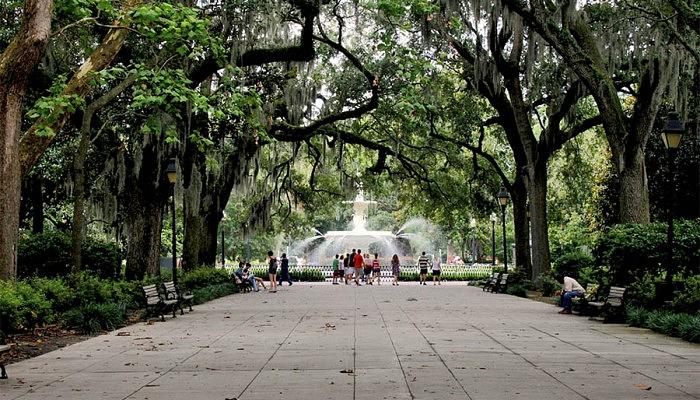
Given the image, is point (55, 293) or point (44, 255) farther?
point (44, 255)

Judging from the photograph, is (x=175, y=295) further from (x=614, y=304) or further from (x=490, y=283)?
(x=490, y=283)

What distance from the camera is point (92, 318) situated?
567 inches

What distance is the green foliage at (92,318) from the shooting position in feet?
46.5

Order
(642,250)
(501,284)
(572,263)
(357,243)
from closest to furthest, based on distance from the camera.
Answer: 1. (642,250)
2. (572,263)
3. (501,284)
4. (357,243)

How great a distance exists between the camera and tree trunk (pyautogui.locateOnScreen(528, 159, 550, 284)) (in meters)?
26.3

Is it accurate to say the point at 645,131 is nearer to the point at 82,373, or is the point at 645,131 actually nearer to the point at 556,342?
the point at 556,342

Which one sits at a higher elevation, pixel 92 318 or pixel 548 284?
pixel 548 284

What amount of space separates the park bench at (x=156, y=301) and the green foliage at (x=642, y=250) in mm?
9425

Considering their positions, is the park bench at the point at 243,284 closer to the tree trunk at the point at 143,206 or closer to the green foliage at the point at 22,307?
the tree trunk at the point at 143,206

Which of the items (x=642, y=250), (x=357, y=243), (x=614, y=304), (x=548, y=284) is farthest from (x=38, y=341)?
(x=357, y=243)

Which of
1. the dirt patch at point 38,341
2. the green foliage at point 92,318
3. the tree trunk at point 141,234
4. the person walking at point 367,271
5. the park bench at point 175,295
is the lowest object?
the dirt patch at point 38,341

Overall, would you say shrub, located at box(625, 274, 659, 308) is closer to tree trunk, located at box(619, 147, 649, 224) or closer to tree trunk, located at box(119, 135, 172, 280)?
tree trunk, located at box(619, 147, 649, 224)

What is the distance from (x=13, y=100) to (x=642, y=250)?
12.3 m

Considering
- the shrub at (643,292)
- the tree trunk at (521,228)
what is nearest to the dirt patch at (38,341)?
the shrub at (643,292)
